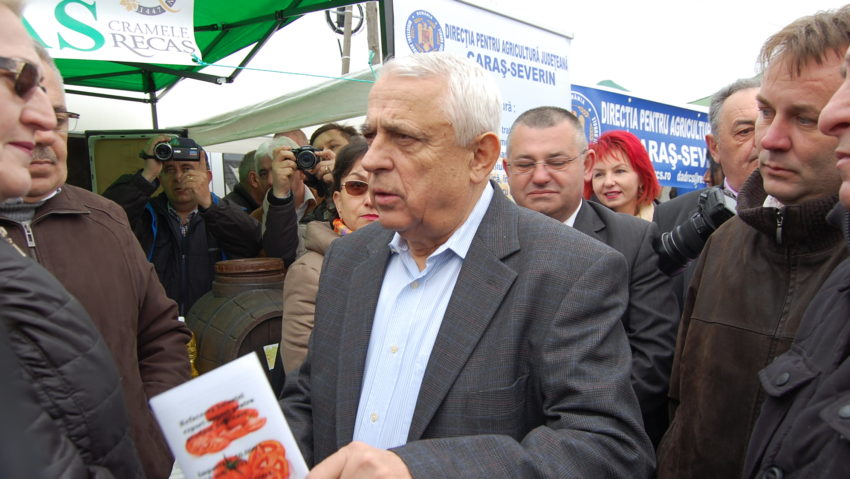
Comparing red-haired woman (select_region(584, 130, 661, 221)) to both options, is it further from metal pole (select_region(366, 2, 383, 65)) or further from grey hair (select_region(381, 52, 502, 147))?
metal pole (select_region(366, 2, 383, 65))

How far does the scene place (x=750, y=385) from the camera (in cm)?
152

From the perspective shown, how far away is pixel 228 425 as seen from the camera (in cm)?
96

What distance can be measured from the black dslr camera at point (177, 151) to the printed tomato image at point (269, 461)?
279 centimetres

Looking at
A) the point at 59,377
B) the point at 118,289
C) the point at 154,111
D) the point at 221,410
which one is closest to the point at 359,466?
the point at 221,410

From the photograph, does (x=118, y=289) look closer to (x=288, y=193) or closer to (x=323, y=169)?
(x=288, y=193)

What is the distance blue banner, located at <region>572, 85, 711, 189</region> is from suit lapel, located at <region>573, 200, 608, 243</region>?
2295 millimetres

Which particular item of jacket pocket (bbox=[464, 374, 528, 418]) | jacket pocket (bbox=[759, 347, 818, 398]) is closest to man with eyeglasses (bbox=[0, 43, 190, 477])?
jacket pocket (bbox=[464, 374, 528, 418])

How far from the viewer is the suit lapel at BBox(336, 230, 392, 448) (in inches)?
57.3

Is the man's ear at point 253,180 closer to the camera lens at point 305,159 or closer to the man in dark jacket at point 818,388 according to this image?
the camera lens at point 305,159

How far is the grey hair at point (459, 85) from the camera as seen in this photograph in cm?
148

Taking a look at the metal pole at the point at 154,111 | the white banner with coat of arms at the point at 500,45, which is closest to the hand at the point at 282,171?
the white banner with coat of arms at the point at 500,45

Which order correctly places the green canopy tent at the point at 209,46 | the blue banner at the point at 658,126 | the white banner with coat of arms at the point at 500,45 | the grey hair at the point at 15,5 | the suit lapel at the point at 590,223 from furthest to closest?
the blue banner at the point at 658,126 → the green canopy tent at the point at 209,46 → the white banner with coat of arms at the point at 500,45 → the suit lapel at the point at 590,223 → the grey hair at the point at 15,5

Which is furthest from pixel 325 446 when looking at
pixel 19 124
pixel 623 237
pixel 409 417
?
pixel 623 237

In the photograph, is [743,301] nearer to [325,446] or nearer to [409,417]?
[409,417]
